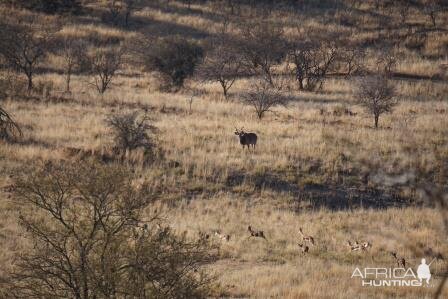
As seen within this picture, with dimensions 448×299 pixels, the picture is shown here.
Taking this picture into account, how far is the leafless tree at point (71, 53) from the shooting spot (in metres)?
34.8

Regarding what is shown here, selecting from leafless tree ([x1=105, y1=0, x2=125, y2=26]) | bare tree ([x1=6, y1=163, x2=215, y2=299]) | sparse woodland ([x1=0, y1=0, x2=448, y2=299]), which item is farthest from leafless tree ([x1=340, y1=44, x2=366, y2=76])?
bare tree ([x1=6, y1=163, x2=215, y2=299])

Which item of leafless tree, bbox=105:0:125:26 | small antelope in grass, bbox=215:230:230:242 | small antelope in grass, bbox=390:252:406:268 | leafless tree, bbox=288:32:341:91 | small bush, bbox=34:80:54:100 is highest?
leafless tree, bbox=105:0:125:26

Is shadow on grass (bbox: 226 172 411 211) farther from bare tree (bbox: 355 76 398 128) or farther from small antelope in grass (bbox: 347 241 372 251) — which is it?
bare tree (bbox: 355 76 398 128)

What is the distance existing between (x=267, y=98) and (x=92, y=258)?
19.6 meters

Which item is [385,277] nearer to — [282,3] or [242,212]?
[242,212]

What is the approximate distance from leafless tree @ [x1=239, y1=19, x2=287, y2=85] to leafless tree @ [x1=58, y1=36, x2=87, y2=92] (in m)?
11.4

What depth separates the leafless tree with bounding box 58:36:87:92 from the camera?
34.8 meters

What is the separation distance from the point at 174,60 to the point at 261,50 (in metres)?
8.50

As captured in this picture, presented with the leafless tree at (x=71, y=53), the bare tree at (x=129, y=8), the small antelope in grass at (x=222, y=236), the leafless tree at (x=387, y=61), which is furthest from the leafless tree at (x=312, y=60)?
the small antelope in grass at (x=222, y=236)

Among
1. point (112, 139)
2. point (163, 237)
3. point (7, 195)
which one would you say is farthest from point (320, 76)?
point (163, 237)

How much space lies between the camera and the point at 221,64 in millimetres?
33406

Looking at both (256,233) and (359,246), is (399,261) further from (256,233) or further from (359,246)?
(256,233)

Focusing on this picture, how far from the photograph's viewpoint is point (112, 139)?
67.5 feet

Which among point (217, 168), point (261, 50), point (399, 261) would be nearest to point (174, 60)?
point (261, 50)
